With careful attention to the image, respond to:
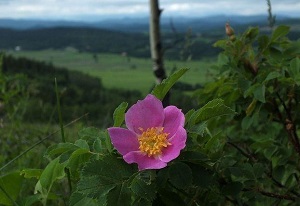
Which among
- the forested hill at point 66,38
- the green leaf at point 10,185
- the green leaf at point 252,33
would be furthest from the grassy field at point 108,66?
the green leaf at point 10,185

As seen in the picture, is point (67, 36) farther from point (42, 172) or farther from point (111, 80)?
point (42, 172)

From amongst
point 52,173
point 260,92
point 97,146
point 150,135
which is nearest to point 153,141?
point 150,135

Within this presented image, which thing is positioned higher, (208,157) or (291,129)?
(208,157)

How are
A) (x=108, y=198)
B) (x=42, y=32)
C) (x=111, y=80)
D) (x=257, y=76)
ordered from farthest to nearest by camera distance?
(x=42, y=32), (x=111, y=80), (x=257, y=76), (x=108, y=198)

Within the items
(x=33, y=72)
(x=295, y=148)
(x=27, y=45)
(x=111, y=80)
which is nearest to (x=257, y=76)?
(x=295, y=148)

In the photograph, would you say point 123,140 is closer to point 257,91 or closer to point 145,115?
point 145,115
